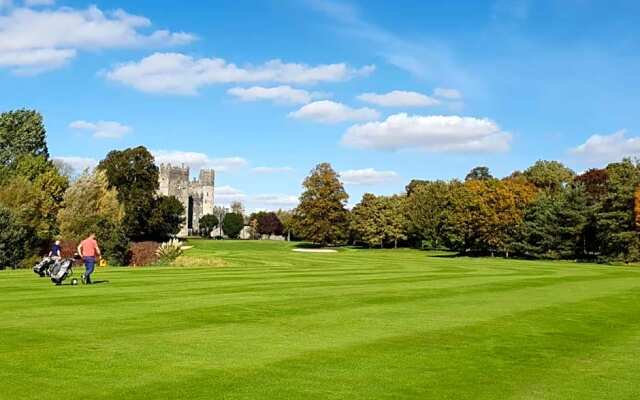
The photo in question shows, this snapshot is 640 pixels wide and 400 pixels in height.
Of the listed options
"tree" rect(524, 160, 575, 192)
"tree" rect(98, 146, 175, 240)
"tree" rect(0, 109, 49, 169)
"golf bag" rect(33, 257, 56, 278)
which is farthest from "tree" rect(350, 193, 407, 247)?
"golf bag" rect(33, 257, 56, 278)

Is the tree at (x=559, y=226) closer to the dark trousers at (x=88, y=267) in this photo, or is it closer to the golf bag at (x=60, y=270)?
the dark trousers at (x=88, y=267)

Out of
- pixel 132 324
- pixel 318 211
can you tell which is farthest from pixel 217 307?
pixel 318 211

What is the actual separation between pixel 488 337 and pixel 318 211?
99.9 metres

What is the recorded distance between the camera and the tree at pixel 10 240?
45750 mm

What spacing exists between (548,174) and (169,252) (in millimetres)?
78408

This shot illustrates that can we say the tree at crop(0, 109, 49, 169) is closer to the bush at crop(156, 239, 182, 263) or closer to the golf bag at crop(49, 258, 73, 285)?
the bush at crop(156, 239, 182, 263)

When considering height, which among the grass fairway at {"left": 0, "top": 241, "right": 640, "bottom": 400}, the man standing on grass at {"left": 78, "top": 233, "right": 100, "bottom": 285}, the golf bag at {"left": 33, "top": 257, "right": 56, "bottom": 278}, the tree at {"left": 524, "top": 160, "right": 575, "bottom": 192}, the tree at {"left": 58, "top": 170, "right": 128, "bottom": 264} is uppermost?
the tree at {"left": 524, "top": 160, "right": 575, "bottom": 192}

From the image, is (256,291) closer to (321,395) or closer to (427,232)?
(321,395)

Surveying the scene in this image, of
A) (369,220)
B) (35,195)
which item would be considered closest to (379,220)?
(369,220)

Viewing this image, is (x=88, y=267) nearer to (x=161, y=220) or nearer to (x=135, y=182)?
(x=135, y=182)

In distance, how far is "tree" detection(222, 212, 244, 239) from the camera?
639 ft

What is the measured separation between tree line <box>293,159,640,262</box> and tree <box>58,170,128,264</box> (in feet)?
151

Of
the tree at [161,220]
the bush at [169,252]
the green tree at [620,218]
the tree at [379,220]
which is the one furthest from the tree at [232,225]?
the bush at [169,252]

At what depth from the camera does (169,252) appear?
50.3 meters
